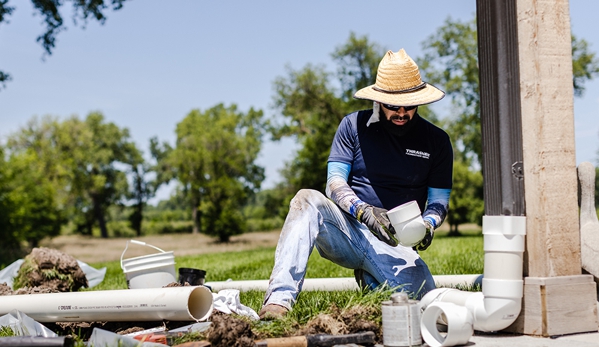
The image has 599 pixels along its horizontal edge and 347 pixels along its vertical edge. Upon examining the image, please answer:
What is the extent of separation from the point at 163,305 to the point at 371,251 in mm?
1310

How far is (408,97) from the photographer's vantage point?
11.0ft

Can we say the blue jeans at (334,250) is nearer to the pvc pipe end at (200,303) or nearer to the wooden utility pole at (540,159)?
the pvc pipe end at (200,303)

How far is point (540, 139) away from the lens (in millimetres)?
2648

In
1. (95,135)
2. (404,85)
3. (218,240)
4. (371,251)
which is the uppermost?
(95,135)

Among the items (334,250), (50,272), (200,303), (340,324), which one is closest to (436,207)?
(334,250)

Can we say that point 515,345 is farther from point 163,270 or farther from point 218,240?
point 218,240

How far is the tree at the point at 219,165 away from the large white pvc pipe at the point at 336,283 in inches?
924

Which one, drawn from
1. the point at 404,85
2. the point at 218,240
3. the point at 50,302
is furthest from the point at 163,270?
the point at 218,240

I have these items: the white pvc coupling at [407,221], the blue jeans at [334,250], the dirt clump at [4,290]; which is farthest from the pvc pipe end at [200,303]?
the dirt clump at [4,290]

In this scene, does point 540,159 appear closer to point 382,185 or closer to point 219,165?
point 382,185

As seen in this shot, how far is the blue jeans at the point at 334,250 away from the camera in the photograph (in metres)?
3.08

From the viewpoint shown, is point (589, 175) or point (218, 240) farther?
point (218, 240)

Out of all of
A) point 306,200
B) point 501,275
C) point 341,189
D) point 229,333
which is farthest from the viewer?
point 341,189

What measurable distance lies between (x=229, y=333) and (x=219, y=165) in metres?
32.9
